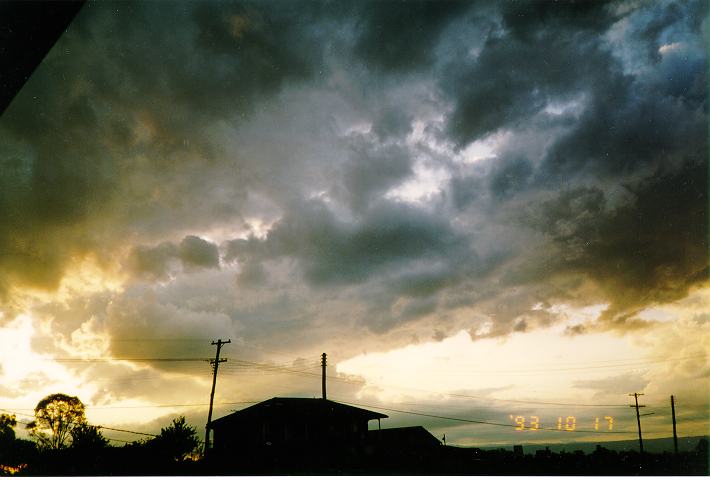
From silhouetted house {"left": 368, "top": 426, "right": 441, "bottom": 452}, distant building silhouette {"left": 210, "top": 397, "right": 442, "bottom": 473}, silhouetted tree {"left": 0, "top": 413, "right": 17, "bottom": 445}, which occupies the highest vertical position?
distant building silhouette {"left": 210, "top": 397, "right": 442, "bottom": 473}

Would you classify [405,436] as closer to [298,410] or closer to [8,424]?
[298,410]

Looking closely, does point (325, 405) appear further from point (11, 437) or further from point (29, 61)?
point (11, 437)

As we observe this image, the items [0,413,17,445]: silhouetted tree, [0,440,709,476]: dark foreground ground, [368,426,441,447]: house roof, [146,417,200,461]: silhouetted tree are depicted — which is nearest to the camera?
[0,440,709,476]: dark foreground ground

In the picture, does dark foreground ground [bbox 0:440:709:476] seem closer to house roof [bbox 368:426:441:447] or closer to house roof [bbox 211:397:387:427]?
house roof [bbox 211:397:387:427]

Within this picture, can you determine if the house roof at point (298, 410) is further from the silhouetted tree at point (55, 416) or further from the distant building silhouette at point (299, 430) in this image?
the silhouetted tree at point (55, 416)

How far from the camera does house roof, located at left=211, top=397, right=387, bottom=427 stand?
2281cm

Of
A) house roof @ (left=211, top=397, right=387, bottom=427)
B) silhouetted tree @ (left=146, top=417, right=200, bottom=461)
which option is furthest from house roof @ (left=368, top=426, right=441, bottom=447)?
silhouetted tree @ (left=146, top=417, right=200, bottom=461)

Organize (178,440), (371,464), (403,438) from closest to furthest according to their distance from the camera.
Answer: (371,464), (178,440), (403,438)

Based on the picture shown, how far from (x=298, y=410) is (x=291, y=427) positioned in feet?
3.12

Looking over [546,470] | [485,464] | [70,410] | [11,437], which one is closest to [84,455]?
[485,464]

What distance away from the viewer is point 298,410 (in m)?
22.8

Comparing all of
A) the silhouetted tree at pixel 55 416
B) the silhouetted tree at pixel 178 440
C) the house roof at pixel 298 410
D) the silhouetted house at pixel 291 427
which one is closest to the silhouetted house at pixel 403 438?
the silhouetted house at pixel 291 427

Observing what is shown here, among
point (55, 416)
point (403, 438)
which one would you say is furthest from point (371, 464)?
point (55, 416)

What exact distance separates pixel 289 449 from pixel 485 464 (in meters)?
13.8
